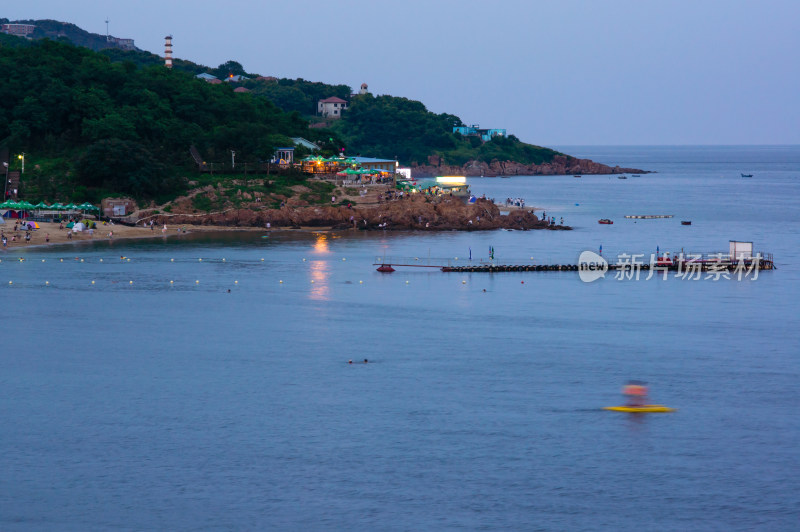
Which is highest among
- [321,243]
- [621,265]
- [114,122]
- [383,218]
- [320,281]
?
[114,122]

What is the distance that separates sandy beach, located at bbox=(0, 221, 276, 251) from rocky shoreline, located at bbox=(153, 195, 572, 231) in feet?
4.31

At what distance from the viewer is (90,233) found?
89812 mm

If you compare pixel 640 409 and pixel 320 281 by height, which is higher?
pixel 320 281

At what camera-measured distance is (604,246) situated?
87562 mm

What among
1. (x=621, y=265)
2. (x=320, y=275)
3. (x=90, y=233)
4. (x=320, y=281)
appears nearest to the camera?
(x=320, y=281)

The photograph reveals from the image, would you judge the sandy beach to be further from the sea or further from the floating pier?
the floating pier

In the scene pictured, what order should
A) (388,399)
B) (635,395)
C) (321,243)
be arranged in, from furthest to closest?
(321,243) < (388,399) < (635,395)

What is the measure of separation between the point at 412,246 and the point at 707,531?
198 ft

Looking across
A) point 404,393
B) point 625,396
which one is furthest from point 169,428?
point 625,396

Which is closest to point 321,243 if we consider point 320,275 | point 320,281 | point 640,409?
point 320,275

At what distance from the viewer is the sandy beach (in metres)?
84.6

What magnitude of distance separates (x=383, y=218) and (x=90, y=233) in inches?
1235

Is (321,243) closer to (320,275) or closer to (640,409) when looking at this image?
(320,275)

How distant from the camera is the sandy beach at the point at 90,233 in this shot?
84.6 meters
